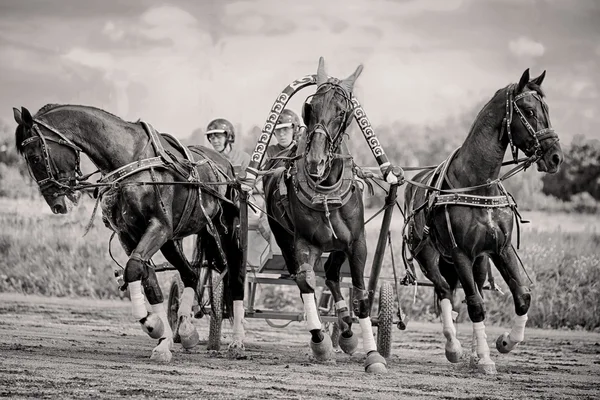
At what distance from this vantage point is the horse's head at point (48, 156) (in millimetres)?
7469

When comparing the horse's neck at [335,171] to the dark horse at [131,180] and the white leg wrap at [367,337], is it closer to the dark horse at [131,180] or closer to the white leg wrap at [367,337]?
the white leg wrap at [367,337]

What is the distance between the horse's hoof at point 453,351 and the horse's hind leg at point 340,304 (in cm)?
99

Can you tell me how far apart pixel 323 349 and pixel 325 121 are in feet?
6.51

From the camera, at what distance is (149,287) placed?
788 centimetres

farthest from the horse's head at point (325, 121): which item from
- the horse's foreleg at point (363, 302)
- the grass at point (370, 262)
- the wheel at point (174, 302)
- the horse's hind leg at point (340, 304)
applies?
the grass at point (370, 262)

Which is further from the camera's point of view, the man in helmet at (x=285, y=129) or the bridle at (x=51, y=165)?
the man in helmet at (x=285, y=129)

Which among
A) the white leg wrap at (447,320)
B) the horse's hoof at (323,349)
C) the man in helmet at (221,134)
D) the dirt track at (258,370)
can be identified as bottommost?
the dirt track at (258,370)

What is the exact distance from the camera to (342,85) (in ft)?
24.6

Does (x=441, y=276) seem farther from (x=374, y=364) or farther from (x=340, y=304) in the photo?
(x=374, y=364)

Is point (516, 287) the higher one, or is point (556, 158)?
point (556, 158)

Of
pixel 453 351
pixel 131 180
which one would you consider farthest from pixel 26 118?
pixel 453 351

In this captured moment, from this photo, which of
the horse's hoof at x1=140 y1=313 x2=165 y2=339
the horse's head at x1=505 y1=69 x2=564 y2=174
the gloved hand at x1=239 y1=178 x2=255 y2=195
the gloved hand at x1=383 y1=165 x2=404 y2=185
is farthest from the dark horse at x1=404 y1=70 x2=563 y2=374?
the horse's hoof at x1=140 y1=313 x2=165 y2=339

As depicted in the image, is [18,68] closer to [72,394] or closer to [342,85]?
[342,85]

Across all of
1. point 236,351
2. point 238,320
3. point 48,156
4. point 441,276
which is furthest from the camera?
point 441,276
